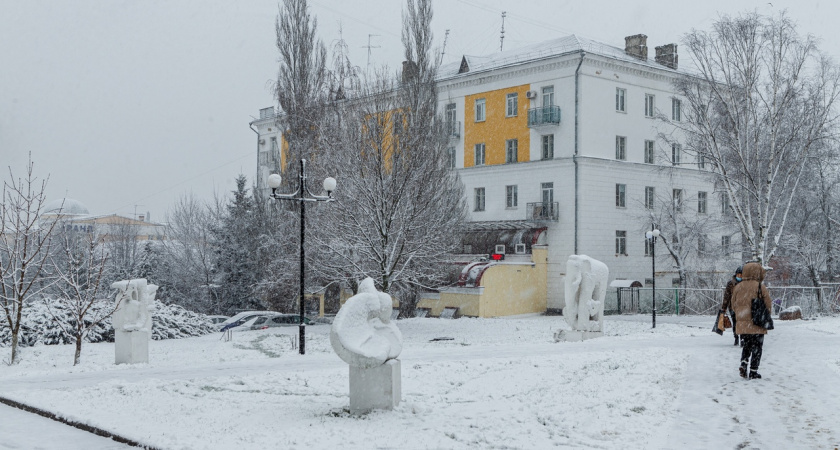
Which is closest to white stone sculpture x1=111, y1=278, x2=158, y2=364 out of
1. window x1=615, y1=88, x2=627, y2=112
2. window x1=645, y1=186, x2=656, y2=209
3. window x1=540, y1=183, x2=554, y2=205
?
window x1=540, y1=183, x2=554, y2=205

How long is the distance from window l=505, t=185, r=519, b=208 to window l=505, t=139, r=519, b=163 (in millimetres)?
1409

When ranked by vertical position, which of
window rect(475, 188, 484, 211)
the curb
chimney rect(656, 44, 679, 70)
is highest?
chimney rect(656, 44, 679, 70)

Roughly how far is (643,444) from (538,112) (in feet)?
112

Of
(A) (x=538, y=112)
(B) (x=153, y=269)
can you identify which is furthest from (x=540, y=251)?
(B) (x=153, y=269)

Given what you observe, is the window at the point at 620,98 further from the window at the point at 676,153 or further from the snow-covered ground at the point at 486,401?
the snow-covered ground at the point at 486,401

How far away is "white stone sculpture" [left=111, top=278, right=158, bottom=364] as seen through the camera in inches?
704

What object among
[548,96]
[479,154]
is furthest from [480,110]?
[548,96]

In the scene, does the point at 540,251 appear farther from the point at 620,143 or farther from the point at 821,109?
the point at 821,109

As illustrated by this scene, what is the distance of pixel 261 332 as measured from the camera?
97.2 feet

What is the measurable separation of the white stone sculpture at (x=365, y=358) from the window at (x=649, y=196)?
116ft

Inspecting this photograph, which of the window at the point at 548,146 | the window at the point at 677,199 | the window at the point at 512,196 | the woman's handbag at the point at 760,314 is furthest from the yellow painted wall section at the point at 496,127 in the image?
the woman's handbag at the point at 760,314

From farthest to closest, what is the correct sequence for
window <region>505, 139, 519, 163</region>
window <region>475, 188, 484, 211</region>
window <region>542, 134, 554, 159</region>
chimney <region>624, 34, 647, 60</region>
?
window <region>475, 188, 484, 211</region> < chimney <region>624, 34, 647, 60</region> < window <region>505, 139, 519, 163</region> < window <region>542, 134, 554, 159</region>

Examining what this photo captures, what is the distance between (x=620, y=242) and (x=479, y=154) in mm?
8815

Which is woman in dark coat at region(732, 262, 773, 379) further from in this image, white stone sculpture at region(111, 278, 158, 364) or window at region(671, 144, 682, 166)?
window at region(671, 144, 682, 166)
